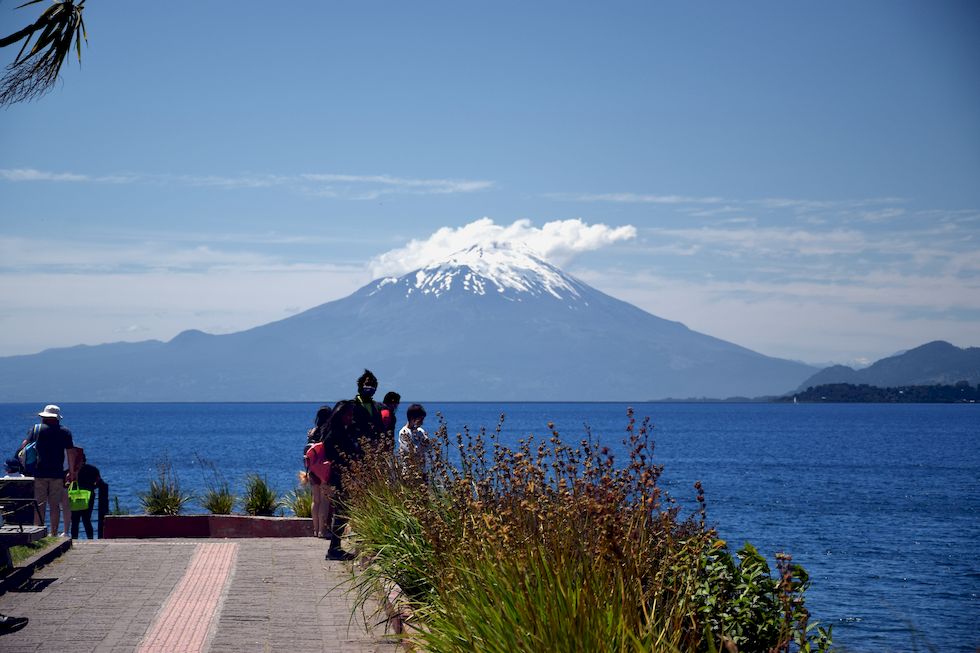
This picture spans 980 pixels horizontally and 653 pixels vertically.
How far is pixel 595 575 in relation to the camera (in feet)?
15.6

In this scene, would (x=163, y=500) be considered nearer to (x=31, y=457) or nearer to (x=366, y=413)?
(x=31, y=457)

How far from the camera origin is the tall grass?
15.1 ft

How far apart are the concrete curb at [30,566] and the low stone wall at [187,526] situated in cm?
251

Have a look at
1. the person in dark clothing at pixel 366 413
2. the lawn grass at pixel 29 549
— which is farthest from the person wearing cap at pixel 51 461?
the person in dark clothing at pixel 366 413

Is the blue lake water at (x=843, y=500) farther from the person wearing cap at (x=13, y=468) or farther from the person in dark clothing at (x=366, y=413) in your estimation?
the person in dark clothing at (x=366, y=413)

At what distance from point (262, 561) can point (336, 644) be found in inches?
154

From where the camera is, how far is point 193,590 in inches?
353

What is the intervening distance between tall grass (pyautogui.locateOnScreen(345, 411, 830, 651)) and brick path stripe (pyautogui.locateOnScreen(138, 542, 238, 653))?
1627mm

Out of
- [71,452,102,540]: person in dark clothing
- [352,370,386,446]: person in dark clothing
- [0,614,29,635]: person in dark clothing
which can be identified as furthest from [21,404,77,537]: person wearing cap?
[0,614,29,635]: person in dark clothing

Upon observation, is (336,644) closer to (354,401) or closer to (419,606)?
(419,606)

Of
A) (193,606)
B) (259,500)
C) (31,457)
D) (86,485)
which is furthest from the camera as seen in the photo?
(86,485)

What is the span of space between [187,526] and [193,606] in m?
5.86

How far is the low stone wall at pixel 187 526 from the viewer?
13.7 m

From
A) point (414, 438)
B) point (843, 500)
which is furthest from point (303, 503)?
point (843, 500)
